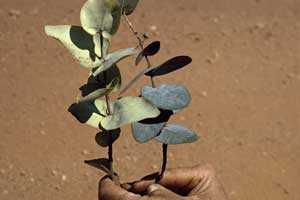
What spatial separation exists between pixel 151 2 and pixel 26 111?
0.82 metres

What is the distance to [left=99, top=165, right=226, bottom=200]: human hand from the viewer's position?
1.29 meters

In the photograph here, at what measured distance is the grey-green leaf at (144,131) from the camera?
1.14 meters

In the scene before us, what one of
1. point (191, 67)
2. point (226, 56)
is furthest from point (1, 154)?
point (226, 56)

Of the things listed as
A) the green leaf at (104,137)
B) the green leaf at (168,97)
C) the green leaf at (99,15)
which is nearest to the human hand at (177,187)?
the green leaf at (104,137)

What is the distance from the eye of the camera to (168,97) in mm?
1128

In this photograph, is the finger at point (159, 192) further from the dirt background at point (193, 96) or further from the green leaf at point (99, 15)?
the dirt background at point (193, 96)

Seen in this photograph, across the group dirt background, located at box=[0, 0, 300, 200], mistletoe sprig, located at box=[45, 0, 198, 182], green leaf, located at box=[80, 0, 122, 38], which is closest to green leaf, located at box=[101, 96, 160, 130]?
mistletoe sprig, located at box=[45, 0, 198, 182]

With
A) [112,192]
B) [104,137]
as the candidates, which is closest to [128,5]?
[104,137]

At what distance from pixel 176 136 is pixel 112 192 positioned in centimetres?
20

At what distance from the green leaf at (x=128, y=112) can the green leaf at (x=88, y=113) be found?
17mm

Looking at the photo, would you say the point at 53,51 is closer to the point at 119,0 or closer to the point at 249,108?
the point at 249,108

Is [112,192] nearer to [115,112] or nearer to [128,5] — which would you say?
[115,112]

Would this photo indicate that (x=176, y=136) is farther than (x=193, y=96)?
No

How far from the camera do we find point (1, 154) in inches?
91.3
